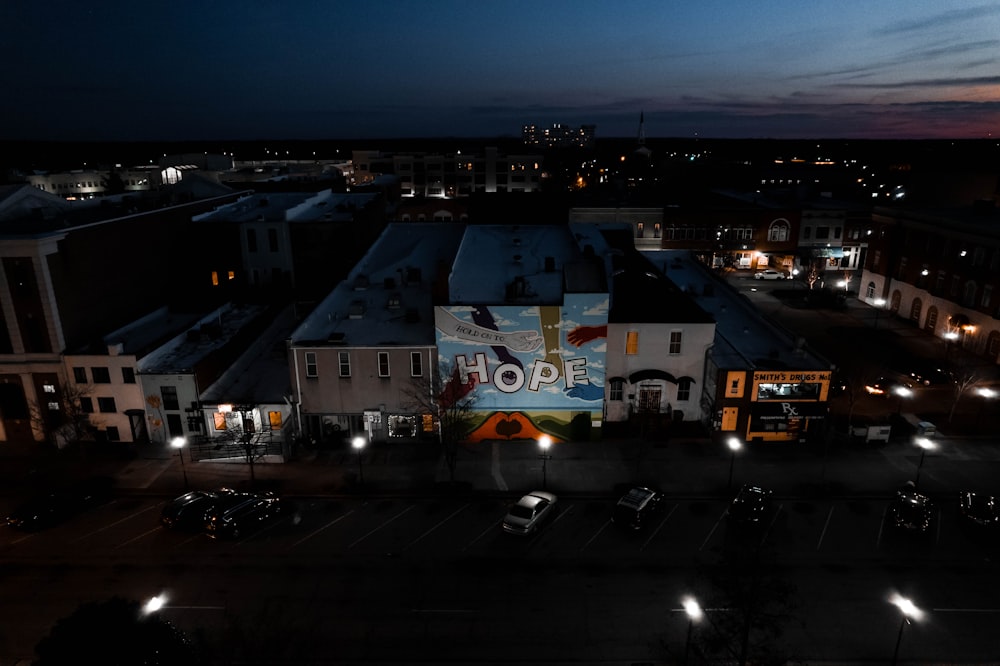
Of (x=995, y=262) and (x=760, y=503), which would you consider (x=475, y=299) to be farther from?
(x=995, y=262)

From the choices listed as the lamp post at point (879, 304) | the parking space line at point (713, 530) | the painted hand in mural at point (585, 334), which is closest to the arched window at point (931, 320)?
the lamp post at point (879, 304)

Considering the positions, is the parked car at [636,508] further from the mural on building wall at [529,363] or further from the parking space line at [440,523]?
the parking space line at [440,523]

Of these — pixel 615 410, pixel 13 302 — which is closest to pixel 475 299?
pixel 615 410

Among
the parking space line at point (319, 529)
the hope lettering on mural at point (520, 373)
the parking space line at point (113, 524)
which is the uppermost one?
the hope lettering on mural at point (520, 373)

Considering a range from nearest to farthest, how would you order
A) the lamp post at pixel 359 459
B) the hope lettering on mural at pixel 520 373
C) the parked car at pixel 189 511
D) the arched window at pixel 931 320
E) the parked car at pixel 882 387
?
1. the parked car at pixel 189 511
2. the lamp post at pixel 359 459
3. the hope lettering on mural at pixel 520 373
4. the parked car at pixel 882 387
5. the arched window at pixel 931 320

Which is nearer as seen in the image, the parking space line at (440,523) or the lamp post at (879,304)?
the parking space line at (440,523)

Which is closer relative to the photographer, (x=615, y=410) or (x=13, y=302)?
(x=13, y=302)

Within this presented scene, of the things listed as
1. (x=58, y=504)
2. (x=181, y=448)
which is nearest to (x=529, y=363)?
(x=181, y=448)
